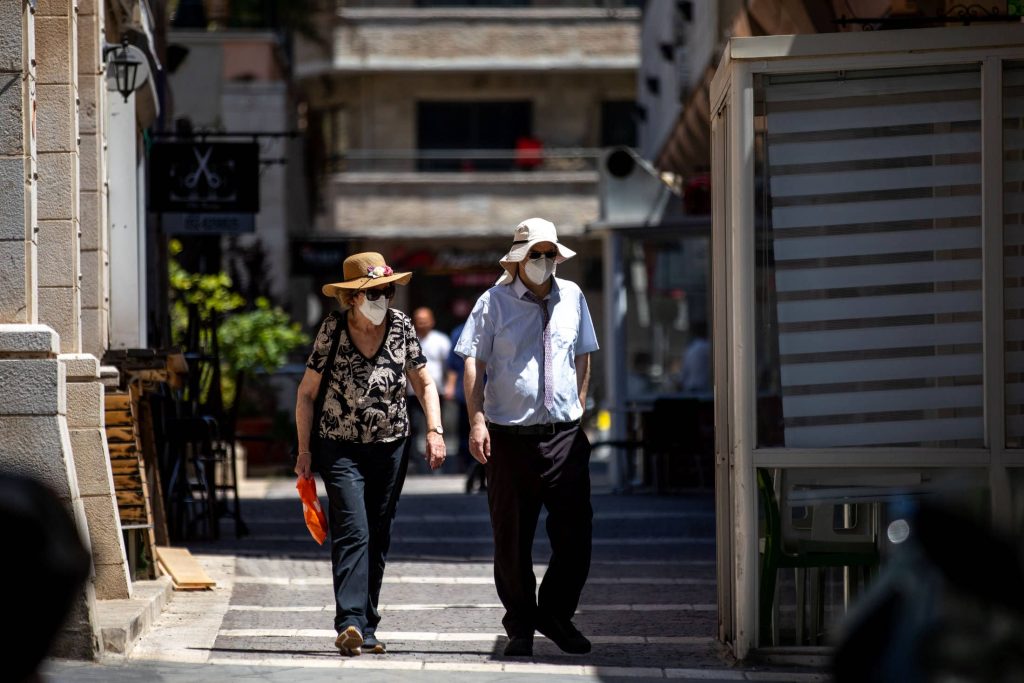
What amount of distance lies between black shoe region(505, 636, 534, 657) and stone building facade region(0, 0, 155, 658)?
1836 millimetres

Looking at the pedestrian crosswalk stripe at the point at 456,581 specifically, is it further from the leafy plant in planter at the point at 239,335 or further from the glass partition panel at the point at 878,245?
the leafy plant in planter at the point at 239,335

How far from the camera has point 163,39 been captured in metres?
17.1

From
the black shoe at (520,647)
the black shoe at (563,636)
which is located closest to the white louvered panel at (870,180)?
the black shoe at (563,636)

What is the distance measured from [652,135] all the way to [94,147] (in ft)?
66.2

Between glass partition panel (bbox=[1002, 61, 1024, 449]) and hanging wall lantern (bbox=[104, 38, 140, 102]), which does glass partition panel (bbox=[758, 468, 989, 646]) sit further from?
hanging wall lantern (bbox=[104, 38, 140, 102])

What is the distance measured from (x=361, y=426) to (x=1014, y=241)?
2975 millimetres

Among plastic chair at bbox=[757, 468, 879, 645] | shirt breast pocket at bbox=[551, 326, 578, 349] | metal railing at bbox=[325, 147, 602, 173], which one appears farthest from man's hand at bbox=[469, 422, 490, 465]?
metal railing at bbox=[325, 147, 602, 173]

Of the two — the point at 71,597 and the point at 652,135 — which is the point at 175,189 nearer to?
the point at 71,597

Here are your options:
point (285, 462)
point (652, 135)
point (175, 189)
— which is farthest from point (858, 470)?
point (652, 135)

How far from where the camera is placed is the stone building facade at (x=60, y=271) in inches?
304

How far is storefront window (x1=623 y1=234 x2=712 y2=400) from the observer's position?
18.6m

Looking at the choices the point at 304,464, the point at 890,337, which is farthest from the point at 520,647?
the point at 890,337

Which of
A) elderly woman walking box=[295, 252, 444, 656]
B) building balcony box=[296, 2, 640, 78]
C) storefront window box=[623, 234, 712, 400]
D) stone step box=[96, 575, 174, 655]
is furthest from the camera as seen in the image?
building balcony box=[296, 2, 640, 78]

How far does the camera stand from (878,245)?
771cm
